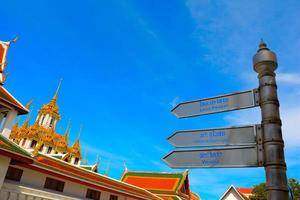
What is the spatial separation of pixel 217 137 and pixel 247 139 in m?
0.41

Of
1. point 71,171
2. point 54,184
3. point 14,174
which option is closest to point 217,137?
point 14,174

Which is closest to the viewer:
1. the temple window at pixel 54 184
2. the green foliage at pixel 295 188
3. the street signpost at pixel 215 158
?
the street signpost at pixel 215 158

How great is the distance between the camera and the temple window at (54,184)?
1711 cm

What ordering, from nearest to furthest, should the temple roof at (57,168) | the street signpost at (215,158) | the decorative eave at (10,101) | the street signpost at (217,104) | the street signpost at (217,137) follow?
the street signpost at (215,158), the street signpost at (217,137), the street signpost at (217,104), the temple roof at (57,168), the decorative eave at (10,101)

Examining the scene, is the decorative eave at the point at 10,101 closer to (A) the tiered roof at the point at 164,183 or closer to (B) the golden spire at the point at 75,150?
(A) the tiered roof at the point at 164,183

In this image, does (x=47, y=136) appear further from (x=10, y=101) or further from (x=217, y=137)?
(x=217, y=137)

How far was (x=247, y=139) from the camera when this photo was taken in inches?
119

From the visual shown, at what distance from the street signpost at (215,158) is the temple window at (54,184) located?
15.6 metres

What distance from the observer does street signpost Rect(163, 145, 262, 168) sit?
2.91 m

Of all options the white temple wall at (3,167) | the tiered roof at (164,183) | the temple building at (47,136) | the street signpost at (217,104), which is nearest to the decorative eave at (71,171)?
the white temple wall at (3,167)

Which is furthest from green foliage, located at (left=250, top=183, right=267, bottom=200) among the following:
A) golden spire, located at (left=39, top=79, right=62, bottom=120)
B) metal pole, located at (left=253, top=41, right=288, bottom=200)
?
golden spire, located at (left=39, top=79, right=62, bottom=120)

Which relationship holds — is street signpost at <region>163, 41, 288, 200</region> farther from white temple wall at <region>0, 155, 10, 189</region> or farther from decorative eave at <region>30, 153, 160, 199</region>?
decorative eave at <region>30, 153, 160, 199</region>

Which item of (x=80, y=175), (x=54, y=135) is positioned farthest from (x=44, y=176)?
(x=54, y=135)

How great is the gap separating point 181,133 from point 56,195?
15835mm
